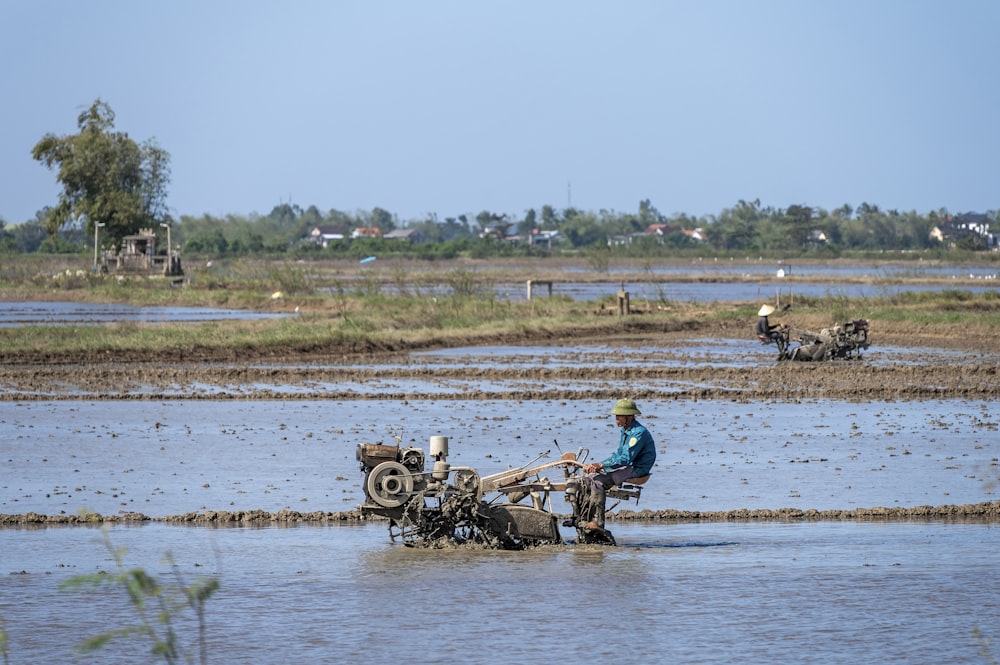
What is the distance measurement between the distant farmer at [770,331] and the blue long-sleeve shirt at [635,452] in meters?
15.5

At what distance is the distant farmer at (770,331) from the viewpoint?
90.9 feet

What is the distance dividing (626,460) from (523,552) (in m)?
1.17

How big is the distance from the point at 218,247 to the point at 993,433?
435 feet

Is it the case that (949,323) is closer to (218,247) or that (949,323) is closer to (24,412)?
(24,412)

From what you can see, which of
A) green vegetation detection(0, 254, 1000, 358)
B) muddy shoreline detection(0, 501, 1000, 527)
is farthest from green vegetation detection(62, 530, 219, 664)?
green vegetation detection(0, 254, 1000, 358)

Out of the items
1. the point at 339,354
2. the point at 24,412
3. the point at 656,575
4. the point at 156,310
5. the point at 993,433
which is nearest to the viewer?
the point at 656,575

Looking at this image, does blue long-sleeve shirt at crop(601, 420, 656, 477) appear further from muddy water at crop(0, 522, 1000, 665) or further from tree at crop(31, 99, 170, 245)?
tree at crop(31, 99, 170, 245)

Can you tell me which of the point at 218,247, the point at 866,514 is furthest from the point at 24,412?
the point at 218,247

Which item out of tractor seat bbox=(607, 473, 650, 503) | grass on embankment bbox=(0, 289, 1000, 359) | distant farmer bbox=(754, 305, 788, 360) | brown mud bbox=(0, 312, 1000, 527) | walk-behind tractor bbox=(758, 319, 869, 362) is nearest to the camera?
tractor seat bbox=(607, 473, 650, 503)

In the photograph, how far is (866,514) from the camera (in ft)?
45.3

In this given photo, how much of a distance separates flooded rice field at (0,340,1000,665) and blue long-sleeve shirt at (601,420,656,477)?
744 mm

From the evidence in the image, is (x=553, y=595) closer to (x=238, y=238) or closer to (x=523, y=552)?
(x=523, y=552)

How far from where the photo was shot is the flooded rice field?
9609mm

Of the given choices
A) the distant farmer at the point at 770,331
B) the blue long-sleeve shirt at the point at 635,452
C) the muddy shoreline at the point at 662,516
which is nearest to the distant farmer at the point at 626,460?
the blue long-sleeve shirt at the point at 635,452
